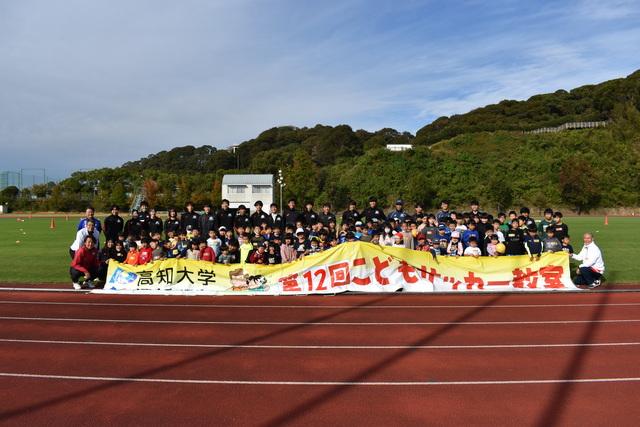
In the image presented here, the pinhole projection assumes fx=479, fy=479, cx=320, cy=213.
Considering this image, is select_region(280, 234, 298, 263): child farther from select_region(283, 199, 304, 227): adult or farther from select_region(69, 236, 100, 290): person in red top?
select_region(69, 236, 100, 290): person in red top

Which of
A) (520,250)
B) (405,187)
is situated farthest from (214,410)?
(405,187)

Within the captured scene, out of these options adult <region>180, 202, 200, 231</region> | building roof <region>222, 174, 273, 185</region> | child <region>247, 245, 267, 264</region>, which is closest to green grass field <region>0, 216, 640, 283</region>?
adult <region>180, 202, 200, 231</region>

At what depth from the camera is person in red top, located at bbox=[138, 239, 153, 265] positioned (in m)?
11.6

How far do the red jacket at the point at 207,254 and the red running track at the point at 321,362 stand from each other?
1864 mm

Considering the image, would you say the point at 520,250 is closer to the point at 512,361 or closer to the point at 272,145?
the point at 512,361

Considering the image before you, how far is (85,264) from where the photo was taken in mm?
11414

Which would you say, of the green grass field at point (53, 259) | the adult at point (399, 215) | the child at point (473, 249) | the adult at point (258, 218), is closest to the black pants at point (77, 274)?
the green grass field at point (53, 259)

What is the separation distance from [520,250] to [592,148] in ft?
222

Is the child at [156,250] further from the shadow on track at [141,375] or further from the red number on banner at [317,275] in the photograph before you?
the shadow on track at [141,375]

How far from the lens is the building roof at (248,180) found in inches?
2063

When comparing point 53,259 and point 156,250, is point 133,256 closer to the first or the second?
point 156,250

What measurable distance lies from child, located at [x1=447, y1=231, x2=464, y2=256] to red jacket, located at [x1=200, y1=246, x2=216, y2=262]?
5.76 meters

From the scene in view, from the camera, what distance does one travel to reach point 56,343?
7121 millimetres

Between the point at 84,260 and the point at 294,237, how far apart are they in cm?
501
